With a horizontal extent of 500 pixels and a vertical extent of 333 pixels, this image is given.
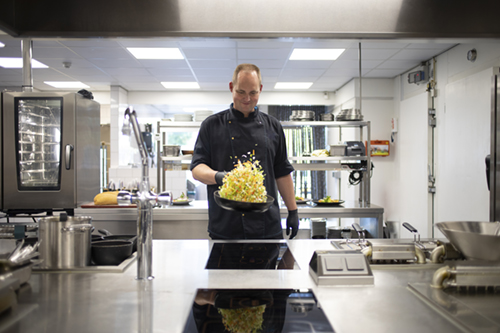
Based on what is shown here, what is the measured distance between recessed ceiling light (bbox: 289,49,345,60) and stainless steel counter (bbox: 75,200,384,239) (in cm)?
243

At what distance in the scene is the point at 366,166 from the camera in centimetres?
441

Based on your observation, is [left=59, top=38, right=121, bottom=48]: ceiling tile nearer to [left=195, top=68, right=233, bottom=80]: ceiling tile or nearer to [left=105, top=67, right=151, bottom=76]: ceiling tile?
[left=105, top=67, right=151, bottom=76]: ceiling tile

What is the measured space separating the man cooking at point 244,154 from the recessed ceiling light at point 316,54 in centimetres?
347

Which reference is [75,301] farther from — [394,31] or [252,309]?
[394,31]

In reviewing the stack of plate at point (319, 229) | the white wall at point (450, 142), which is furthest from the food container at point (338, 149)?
the white wall at point (450, 142)

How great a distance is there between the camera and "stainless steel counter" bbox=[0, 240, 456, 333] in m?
0.81

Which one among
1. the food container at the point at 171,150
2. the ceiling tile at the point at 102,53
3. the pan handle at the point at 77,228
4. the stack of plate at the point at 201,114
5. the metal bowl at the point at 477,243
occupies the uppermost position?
the ceiling tile at the point at 102,53

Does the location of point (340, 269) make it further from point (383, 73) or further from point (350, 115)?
point (383, 73)

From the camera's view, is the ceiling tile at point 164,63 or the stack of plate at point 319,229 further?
the ceiling tile at point 164,63

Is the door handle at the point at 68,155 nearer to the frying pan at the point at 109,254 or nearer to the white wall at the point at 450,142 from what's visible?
the frying pan at the point at 109,254

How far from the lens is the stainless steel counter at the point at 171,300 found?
0.81m

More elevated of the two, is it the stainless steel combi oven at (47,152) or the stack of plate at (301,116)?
the stack of plate at (301,116)

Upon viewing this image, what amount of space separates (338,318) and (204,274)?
1.65ft

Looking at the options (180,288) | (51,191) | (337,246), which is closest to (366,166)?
(337,246)
